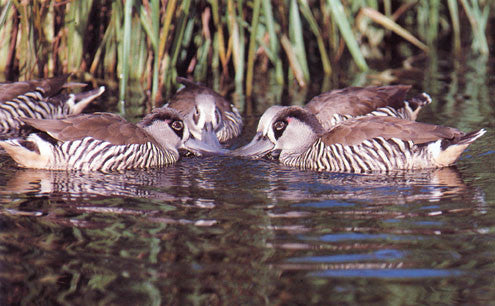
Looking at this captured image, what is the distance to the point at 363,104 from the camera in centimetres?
987

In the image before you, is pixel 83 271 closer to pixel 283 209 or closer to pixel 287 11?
pixel 283 209

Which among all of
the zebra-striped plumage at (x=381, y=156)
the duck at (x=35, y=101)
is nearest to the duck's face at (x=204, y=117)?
the duck at (x=35, y=101)

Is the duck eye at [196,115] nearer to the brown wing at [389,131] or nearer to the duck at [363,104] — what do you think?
the duck at [363,104]

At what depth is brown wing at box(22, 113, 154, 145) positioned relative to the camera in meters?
7.98

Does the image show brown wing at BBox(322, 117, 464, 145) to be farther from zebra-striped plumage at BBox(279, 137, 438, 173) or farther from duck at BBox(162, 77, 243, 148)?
duck at BBox(162, 77, 243, 148)

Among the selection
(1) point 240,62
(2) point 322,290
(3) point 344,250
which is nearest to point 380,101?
(1) point 240,62

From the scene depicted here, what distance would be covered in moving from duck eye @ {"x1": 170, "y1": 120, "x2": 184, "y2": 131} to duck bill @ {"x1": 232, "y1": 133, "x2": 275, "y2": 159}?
26.0 inches

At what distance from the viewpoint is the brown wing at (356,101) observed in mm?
9828

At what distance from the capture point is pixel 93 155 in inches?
314

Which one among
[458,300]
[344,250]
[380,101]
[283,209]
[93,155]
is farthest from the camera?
[380,101]

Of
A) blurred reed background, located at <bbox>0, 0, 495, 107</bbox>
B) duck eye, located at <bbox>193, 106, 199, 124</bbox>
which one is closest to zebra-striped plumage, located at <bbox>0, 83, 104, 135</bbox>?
blurred reed background, located at <bbox>0, 0, 495, 107</bbox>

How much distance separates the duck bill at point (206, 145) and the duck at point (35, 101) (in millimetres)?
1496

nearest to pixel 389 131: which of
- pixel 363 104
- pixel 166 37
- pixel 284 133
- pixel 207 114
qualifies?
pixel 284 133

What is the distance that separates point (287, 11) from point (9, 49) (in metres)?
3.74
